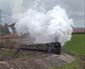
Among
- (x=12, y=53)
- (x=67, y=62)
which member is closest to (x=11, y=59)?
(x=12, y=53)

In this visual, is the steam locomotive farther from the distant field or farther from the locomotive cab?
the distant field

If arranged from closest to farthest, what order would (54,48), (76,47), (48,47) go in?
(54,48)
(48,47)
(76,47)

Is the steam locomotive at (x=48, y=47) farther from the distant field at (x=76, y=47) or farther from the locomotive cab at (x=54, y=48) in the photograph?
the distant field at (x=76, y=47)

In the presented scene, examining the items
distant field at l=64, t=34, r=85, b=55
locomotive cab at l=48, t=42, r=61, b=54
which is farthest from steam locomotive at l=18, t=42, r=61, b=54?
distant field at l=64, t=34, r=85, b=55

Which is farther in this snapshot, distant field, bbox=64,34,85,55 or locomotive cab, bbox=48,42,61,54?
distant field, bbox=64,34,85,55

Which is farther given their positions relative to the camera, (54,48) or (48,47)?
(48,47)

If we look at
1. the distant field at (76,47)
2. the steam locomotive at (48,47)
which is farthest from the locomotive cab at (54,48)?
the distant field at (76,47)

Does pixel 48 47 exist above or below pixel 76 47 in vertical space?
above

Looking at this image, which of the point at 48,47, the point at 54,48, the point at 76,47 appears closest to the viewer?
the point at 54,48

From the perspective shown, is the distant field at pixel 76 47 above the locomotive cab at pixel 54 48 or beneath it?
beneath

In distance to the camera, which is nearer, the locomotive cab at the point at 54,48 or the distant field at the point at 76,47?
the locomotive cab at the point at 54,48

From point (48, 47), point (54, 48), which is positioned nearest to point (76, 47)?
point (48, 47)

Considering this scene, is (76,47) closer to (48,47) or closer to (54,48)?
(48,47)

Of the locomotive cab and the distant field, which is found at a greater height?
the locomotive cab
